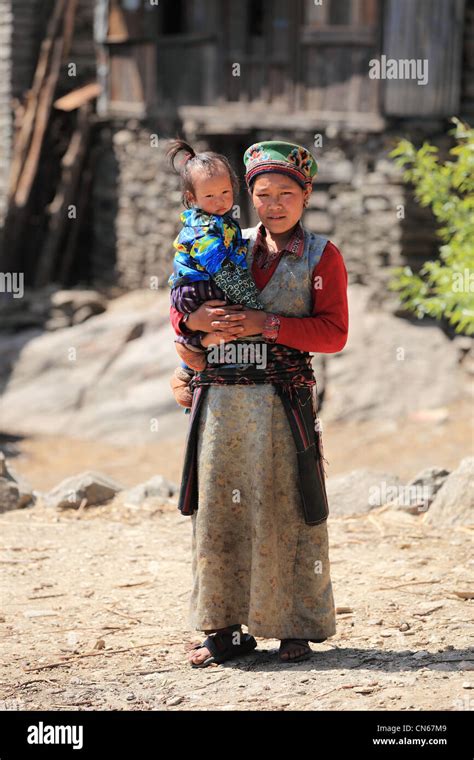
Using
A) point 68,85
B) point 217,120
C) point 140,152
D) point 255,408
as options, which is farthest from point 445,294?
point 68,85

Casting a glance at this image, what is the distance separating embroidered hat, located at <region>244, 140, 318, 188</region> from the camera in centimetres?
427

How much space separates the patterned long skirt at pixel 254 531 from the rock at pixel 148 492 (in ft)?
9.36

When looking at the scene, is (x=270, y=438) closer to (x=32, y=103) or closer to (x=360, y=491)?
(x=360, y=491)

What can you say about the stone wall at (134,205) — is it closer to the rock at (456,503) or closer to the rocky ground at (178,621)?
the rocky ground at (178,621)

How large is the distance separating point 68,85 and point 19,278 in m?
3.14

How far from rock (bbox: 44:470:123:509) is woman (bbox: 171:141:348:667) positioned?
2.89m

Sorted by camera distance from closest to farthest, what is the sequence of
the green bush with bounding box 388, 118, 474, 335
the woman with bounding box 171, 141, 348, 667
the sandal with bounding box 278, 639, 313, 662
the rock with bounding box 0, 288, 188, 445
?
the woman with bounding box 171, 141, 348, 667 < the sandal with bounding box 278, 639, 313, 662 < the green bush with bounding box 388, 118, 474, 335 < the rock with bounding box 0, 288, 188, 445

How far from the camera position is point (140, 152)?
15672 millimetres

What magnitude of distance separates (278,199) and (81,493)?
139 inches

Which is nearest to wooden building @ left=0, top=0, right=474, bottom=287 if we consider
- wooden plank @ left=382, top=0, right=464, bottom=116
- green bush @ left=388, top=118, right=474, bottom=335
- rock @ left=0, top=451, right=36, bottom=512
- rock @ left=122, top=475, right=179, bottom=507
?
wooden plank @ left=382, top=0, right=464, bottom=116

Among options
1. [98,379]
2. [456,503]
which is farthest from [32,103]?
[456,503]

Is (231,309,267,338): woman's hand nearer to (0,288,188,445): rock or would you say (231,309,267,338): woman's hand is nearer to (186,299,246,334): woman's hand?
(186,299,246,334): woman's hand

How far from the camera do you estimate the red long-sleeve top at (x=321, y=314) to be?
4277 millimetres

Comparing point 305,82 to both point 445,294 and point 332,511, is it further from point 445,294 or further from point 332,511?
point 332,511
